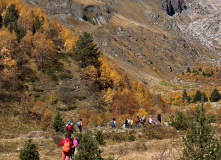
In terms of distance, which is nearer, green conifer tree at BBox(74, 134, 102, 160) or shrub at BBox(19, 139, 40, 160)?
green conifer tree at BBox(74, 134, 102, 160)

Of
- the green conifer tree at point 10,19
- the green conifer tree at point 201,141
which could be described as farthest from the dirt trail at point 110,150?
the green conifer tree at point 10,19

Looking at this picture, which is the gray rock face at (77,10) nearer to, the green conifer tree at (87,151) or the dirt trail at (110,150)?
the dirt trail at (110,150)

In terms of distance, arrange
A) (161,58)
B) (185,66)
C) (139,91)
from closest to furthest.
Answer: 1. (139,91)
2. (161,58)
3. (185,66)

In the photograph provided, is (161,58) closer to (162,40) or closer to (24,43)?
(162,40)

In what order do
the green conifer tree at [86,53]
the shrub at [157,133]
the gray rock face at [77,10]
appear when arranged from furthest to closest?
the gray rock face at [77,10] < the green conifer tree at [86,53] < the shrub at [157,133]

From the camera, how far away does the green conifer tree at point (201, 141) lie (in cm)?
890

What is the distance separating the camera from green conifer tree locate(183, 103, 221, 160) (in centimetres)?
890

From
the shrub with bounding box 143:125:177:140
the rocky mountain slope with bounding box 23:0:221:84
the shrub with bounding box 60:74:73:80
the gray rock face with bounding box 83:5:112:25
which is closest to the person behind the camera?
the shrub with bounding box 143:125:177:140

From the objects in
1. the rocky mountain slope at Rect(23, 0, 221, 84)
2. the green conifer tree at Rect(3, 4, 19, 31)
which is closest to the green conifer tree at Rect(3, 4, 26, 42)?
the green conifer tree at Rect(3, 4, 19, 31)

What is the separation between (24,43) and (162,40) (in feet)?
474

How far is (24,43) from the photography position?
5019cm

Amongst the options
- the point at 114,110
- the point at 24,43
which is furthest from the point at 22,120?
the point at 24,43

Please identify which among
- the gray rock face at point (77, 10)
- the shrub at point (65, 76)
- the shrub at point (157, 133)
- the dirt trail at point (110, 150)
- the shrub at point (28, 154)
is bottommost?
the dirt trail at point (110, 150)

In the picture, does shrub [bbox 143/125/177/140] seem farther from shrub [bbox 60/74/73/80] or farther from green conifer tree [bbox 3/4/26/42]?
green conifer tree [bbox 3/4/26/42]
